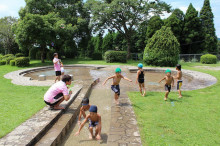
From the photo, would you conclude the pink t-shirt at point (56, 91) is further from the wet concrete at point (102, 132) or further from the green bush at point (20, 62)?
the green bush at point (20, 62)

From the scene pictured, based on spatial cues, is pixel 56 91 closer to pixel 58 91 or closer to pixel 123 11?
pixel 58 91

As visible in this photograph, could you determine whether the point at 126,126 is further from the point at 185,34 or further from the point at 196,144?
the point at 185,34

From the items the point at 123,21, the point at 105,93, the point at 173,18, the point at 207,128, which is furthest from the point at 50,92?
the point at 173,18

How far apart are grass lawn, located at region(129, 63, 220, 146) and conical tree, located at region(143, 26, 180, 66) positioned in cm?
1203

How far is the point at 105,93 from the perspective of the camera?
7.61 m

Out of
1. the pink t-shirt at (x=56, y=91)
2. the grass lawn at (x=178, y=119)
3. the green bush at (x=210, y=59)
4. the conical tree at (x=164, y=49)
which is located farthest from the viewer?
the green bush at (x=210, y=59)

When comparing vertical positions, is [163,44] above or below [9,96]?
above

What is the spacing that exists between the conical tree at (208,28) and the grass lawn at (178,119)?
2674 cm

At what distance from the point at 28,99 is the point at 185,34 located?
101ft

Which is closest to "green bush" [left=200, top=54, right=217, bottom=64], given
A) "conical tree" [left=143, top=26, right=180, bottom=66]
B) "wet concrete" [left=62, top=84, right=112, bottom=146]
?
"conical tree" [left=143, top=26, right=180, bottom=66]

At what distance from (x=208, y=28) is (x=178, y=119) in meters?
31.9

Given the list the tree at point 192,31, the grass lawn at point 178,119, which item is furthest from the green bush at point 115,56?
the grass lawn at point 178,119

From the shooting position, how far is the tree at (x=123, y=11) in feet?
83.5

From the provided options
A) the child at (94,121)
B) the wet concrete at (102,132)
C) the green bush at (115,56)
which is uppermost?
the green bush at (115,56)
